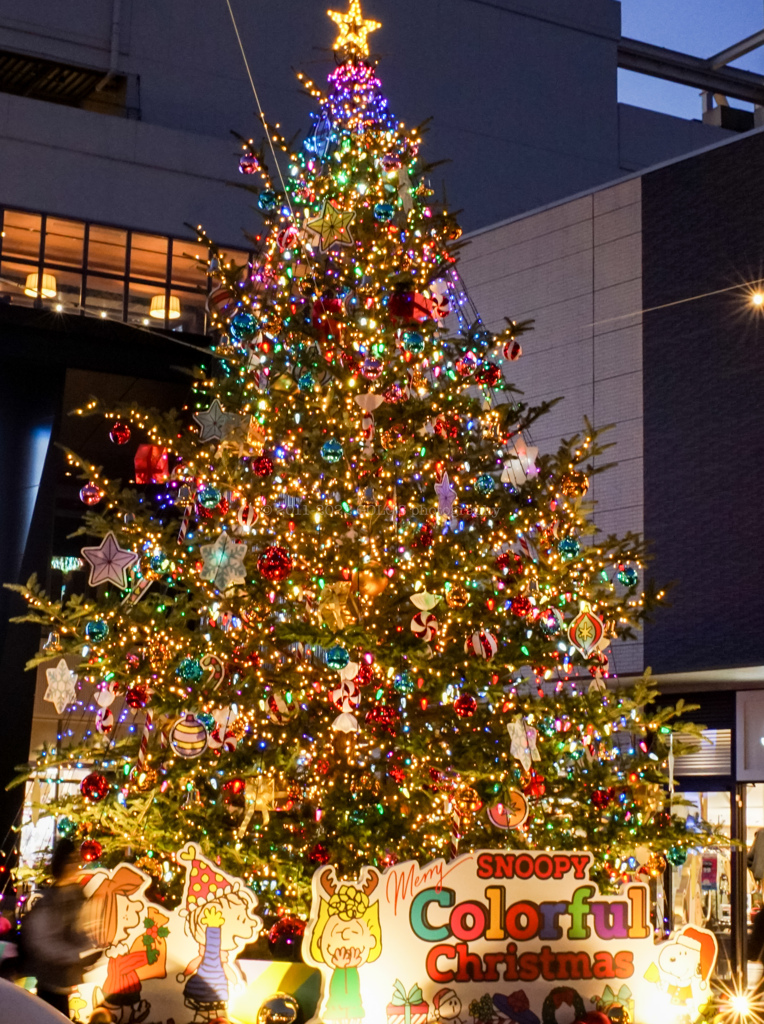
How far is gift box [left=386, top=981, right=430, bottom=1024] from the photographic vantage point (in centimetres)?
609

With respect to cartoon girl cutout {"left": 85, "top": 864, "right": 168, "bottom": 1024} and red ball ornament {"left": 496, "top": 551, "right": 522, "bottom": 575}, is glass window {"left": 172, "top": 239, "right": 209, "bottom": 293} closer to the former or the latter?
red ball ornament {"left": 496, "top": 551, "right": 522, "bottom": 575}

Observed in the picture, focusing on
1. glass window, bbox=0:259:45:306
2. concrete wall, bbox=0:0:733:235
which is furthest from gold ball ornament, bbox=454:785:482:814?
glass window, bbox=0:259:45:306

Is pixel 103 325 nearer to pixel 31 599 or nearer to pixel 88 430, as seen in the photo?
pixel 88 430

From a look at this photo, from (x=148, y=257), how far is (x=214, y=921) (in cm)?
2059

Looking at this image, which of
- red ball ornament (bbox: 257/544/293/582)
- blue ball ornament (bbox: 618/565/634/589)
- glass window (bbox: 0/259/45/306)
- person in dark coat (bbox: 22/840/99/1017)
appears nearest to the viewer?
person in dark coat (bbox: 22/840/99/1017)

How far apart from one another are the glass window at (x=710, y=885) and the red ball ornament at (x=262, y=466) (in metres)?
9.20

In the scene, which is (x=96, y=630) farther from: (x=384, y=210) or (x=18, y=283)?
(x=18, y=283)

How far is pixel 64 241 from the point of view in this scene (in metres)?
24.4

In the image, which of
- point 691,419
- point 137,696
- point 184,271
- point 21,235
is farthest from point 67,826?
point 184,271

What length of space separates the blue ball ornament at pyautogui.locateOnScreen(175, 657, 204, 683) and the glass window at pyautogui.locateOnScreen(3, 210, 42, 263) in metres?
17.7

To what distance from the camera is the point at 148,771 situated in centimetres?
862

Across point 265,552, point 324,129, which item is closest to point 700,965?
point 265,552

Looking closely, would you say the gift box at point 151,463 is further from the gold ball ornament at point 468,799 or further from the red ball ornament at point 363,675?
the gold ball ornament at point 468,799

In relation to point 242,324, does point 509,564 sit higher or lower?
lower
